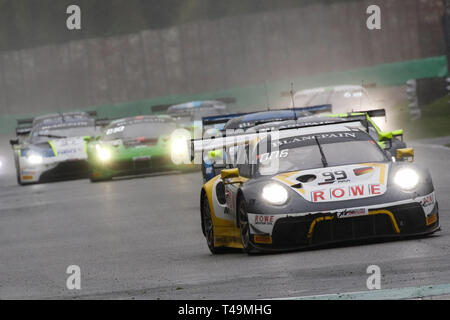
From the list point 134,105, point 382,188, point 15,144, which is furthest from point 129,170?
point 134,105

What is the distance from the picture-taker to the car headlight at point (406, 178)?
9812mm

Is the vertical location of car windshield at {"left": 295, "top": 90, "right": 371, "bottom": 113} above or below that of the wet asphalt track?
above

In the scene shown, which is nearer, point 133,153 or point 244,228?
point 244,228

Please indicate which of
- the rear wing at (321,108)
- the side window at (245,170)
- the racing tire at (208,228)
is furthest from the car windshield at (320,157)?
the rear wing at (321,108)

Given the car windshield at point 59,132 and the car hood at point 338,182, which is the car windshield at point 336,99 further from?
the car hood at point 338,182

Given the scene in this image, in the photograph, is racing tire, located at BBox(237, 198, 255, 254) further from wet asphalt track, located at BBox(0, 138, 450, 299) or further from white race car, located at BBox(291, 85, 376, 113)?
white race car, located at BBox(291, 85, 376, 113)

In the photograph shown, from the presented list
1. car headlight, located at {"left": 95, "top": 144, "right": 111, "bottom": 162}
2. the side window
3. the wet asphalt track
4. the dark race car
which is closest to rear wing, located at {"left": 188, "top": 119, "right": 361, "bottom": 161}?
the side window

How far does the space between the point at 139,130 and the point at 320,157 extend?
13.3 metres

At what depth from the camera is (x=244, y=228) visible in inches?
397

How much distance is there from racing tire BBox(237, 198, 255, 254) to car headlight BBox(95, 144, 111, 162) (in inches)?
500

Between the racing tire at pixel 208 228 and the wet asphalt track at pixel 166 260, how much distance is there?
0.10 metres

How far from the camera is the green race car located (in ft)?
74.6

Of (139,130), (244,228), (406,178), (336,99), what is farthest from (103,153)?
(406,178)

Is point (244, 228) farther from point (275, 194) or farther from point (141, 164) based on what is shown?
point (141, 164)
